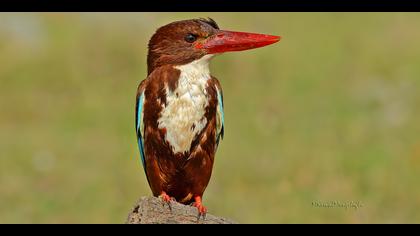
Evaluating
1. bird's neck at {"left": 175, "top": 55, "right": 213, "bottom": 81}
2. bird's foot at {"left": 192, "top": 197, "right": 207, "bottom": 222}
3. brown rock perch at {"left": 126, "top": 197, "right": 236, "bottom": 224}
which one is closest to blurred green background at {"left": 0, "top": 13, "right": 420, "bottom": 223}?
bird's foot at {"left": 192, "top": 197, "right": 207, "bottom": 222}

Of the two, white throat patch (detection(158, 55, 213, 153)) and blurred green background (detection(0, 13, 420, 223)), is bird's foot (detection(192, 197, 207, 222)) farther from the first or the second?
blurred green background (detection(0, 13, 420, 223))

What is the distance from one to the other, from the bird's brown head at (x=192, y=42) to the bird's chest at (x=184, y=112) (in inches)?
8.6

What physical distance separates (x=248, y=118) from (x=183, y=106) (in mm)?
5690

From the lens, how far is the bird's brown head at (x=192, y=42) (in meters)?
5.97

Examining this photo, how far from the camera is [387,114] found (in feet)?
37.3

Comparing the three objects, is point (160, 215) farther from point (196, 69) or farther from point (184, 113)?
point (196, 69)

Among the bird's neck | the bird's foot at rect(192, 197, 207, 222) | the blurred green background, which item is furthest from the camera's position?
the blurred green background

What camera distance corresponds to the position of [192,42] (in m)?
6.02

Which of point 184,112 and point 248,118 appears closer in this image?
point 184,112

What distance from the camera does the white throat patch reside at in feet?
18.9

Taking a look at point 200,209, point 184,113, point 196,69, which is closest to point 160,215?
point 200,209

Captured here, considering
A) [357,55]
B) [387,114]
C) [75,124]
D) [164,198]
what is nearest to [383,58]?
[357,55]
